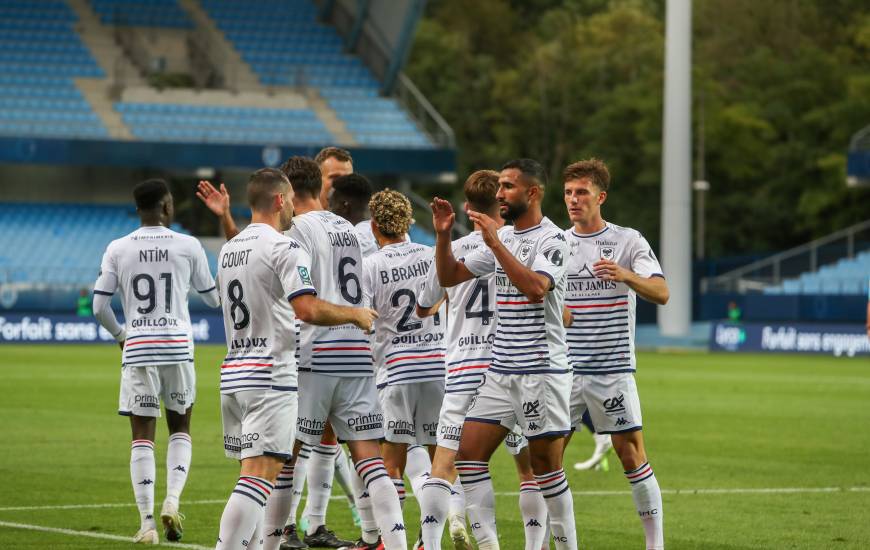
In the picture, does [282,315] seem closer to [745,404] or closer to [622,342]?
[622,342]

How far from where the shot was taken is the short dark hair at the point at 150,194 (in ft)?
31.8

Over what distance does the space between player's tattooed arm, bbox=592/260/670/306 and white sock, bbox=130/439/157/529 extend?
11.2ft

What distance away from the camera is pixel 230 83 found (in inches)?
1900

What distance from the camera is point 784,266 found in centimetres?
4581

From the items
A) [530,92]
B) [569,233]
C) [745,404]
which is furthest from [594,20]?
[569,233]

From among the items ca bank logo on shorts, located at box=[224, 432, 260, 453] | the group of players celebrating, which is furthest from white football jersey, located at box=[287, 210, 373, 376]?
ca bank logo on shorts, located at box=[224, 432, 260, 453]

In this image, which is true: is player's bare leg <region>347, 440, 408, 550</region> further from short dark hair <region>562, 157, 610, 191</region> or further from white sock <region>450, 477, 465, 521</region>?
short dark hair <region>562, 157, 610, 191</region>

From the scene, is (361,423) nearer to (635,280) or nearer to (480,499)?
(480,499)

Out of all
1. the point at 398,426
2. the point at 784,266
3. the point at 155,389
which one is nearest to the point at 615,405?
the point at 398,426

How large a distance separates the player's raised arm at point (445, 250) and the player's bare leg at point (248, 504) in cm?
139

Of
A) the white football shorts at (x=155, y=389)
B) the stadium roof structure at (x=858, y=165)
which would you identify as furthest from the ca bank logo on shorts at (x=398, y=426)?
the stadium roof structure at (x=858, y=165)

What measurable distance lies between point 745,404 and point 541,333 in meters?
14.3

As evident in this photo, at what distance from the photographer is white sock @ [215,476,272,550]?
24.2ft

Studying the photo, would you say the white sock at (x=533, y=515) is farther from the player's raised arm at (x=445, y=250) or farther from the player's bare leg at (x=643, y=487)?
the player's raised arm at (x=445, y=250)
